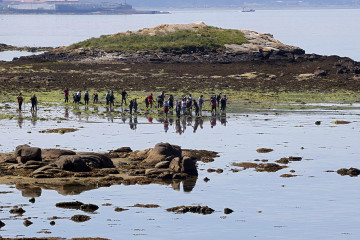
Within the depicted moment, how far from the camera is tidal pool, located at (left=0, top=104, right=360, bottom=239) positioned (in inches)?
1325

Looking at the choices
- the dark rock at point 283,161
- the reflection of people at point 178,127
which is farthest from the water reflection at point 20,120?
the dark rock at point 283,161

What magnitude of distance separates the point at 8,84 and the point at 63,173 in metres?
59.8

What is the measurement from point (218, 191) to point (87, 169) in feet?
25.5

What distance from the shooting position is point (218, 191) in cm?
4106

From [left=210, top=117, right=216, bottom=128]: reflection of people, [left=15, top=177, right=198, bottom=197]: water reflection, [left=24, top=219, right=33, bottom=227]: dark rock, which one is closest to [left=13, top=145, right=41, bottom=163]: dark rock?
[left=15, top=177, right=198, bottom=197]: water reflection

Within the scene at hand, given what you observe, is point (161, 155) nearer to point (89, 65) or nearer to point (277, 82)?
point (277, 82)

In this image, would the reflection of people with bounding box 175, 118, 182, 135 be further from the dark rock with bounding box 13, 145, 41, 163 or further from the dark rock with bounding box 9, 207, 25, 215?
the dark rock with bounding box 9, 207, 25, 215

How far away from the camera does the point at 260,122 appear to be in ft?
227

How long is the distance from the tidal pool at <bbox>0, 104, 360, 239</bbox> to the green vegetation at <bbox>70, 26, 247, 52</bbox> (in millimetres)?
65739

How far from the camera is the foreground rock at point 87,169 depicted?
41969mm

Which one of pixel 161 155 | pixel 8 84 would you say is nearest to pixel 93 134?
pixel 161 155

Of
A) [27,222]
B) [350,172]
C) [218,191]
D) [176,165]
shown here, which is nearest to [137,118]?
[176,165]

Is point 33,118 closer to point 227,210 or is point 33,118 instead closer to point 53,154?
point 53,154

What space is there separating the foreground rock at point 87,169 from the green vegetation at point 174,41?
85757 mm
